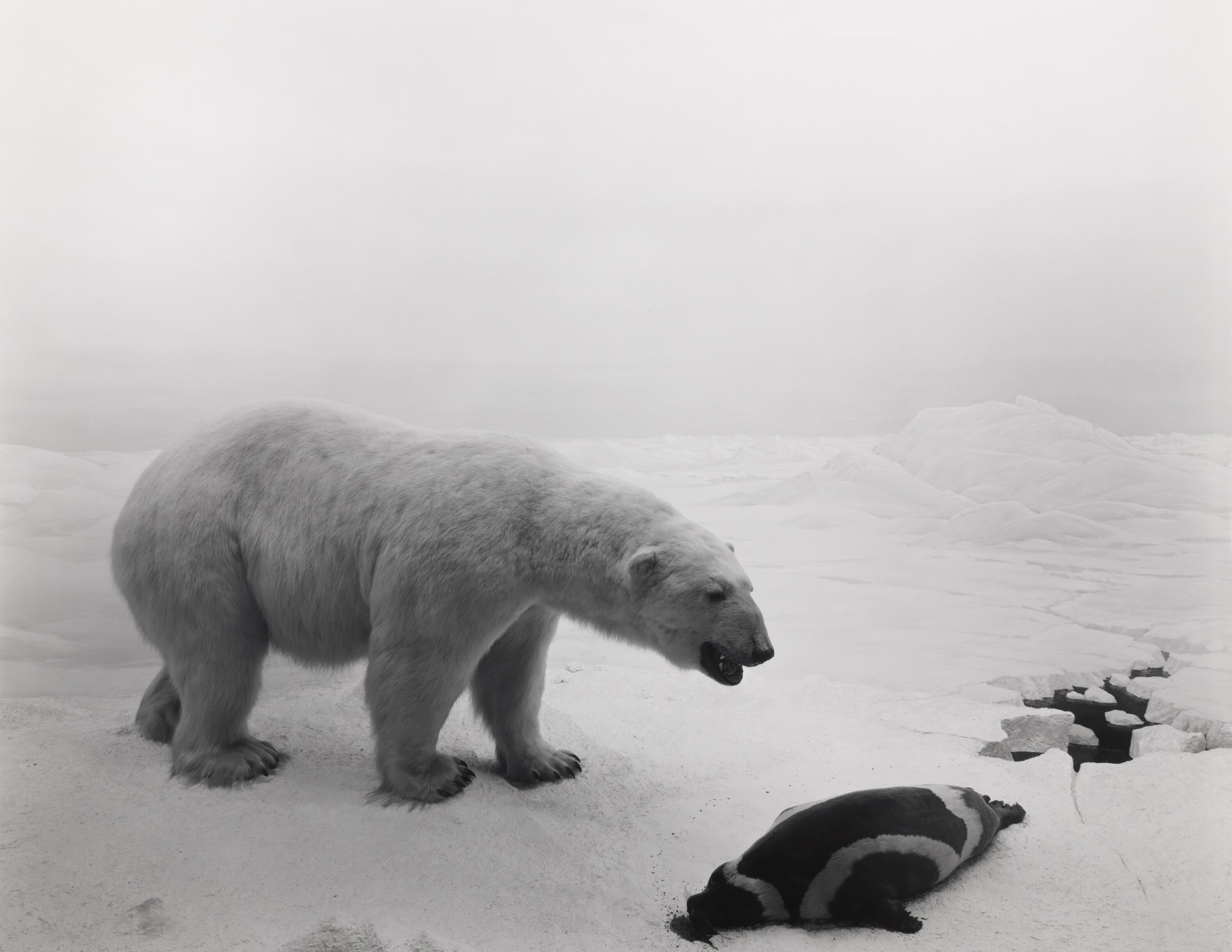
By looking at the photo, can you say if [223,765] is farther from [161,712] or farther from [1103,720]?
[1103,720]

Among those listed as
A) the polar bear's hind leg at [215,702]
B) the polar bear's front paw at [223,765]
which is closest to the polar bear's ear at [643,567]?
the polar bear's hind leg at [215,702]

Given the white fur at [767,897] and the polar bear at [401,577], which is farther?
the polar bear at [401,577]

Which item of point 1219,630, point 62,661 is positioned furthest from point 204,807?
point 1219,630

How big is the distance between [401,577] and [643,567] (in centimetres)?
86

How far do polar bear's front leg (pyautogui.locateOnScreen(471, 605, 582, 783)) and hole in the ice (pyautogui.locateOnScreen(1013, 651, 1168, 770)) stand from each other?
2.04 metres

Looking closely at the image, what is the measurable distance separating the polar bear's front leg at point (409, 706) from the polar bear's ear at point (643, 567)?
69 cm

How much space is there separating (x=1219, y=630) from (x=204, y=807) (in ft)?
17.0

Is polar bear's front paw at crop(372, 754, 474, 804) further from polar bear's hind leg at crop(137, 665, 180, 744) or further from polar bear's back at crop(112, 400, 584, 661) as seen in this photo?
polar bear's hind leg at crop(137, 665, 180, 744)

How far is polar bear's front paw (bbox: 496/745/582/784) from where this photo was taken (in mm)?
3377

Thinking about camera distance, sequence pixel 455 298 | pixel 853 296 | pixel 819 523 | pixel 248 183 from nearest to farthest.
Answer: pixel 248 183 → pixel 455 298 → pixel 853 296 → pixel 819 523

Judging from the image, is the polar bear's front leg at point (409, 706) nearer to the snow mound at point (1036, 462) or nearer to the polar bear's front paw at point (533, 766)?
the polar bear's front paw at point (533, 766)

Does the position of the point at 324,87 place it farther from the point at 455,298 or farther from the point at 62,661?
the point at 62,661

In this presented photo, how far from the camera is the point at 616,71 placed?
13.3 ft

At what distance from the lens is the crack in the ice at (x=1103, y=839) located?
9.15ft
